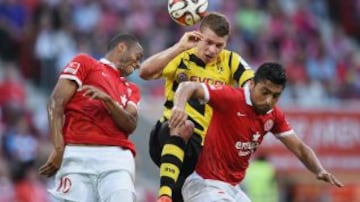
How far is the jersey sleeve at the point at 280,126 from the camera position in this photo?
12.7 metres

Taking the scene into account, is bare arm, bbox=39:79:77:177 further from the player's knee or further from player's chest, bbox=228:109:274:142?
player's chest, bbox=228:109:274:142

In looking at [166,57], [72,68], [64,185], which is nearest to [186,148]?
[166,57]

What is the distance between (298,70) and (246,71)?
470 inches

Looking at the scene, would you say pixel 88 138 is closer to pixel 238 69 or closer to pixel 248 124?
pixel 248 124

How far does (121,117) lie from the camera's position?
12.7 metres

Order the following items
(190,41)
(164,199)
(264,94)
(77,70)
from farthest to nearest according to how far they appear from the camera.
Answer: (190,41), (77,70), (264,94), (164,199)

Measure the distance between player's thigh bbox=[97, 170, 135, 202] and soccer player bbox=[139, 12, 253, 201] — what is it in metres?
0.38

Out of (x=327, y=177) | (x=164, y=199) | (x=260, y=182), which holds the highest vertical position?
(x=164, y=199)

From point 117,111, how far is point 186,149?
739mm

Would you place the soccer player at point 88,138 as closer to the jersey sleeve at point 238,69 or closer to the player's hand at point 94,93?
the player's hand at point 94,93

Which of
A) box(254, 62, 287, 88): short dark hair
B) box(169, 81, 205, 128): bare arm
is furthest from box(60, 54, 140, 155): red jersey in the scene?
box(254, 62, 287, 88): short dark hair

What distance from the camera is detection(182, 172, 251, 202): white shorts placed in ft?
41.0

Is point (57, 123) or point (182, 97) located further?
point (57, 123)

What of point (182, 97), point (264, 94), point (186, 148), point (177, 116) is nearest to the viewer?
point (177, 116)
